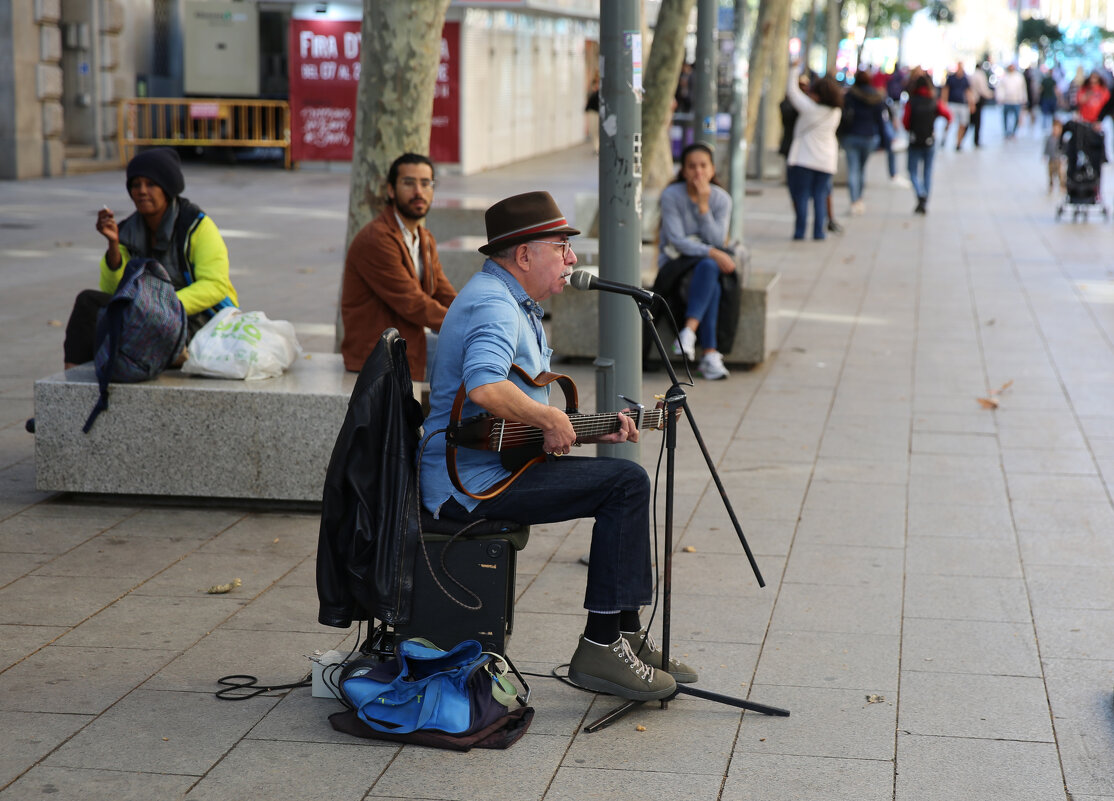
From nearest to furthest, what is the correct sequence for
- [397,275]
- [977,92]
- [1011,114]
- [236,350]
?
1. [236,350]
2. [397,275]
3. [977,92]
4. [1011,114]

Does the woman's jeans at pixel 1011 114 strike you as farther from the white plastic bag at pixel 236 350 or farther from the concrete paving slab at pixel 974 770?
the concrete paving slab at pixel 974 770

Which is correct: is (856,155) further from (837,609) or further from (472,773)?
(472,773)

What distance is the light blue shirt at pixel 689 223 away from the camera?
361 inches

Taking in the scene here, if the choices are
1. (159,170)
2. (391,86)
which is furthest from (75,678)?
(391,86)

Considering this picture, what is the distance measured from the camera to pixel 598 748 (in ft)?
12.6

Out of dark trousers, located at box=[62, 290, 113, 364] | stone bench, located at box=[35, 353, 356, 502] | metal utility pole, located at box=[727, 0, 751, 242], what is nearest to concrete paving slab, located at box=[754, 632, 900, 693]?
stone bench, located at box=[35, 353, 356, 502]

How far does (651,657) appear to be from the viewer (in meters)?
4.25

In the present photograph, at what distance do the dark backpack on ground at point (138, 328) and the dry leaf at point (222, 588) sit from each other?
1279 millimetres

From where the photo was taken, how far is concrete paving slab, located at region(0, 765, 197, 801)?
346 cm

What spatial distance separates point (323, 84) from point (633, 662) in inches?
852

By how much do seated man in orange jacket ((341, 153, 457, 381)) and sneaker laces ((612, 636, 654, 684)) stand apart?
8.16ft

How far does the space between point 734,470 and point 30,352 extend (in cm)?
500

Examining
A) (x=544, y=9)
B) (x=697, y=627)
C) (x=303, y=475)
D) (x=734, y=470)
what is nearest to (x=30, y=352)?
(x=303, y=475)

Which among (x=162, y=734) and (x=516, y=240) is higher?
(x=516, y=240)
